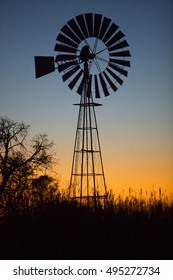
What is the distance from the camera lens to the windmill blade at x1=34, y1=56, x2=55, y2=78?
13.6 m

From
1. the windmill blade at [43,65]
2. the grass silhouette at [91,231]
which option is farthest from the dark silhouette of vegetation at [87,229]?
the windmill blade at [43,65]

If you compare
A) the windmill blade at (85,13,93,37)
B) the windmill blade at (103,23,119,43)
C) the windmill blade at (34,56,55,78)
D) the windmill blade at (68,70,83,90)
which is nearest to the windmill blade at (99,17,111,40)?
the windmill blade at (103,23,119,43)

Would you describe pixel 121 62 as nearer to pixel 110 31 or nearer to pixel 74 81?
pixel 110 31

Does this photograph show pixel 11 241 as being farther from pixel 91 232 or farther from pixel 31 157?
pixel 31 157

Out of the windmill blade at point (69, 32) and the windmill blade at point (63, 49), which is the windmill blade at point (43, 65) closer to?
the windmill blade at point (63, 49)

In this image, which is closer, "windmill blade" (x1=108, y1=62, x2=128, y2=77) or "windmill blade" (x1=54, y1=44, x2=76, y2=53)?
"windmill blade" (x1=54, y1=44, x2=76, y2=53)

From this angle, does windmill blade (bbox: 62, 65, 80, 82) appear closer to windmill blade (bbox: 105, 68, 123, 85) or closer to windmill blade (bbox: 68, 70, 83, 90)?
windmill blade (bbox: 68, 70, 83, 90)

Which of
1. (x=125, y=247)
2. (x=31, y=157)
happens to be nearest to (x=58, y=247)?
(x=125, y=247)

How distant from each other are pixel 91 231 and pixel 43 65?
26.6ft

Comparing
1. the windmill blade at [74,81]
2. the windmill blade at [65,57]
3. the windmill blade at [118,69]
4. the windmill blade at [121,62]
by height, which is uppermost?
the windmill blade at [65,57]

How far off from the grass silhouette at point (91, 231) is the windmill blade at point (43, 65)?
6606 mm

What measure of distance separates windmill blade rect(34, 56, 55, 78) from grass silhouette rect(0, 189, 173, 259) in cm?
661

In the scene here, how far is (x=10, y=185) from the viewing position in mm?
20969

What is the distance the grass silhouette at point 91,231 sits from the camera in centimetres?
620
